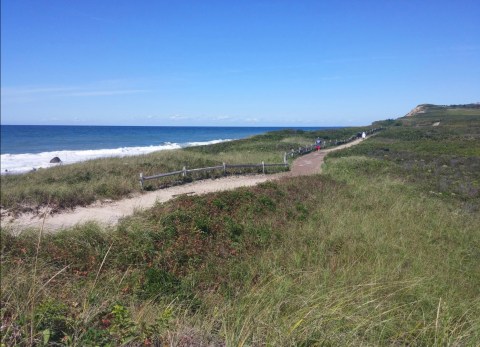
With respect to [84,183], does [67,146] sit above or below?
above

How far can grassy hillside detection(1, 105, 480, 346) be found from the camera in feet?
10.5

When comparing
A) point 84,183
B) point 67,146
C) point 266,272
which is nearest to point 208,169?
point 84,183

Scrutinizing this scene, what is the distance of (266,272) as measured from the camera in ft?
21.3

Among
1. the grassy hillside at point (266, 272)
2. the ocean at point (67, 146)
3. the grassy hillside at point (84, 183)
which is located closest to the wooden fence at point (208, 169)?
the grassy hillside at point (84, 183)

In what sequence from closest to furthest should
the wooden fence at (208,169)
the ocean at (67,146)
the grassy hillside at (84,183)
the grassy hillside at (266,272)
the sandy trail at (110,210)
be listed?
1. the grassy hillside at (266,272)
2. the sandy trail at (110,210)
3. the grassy hillside at (84,183)
4. the wooden fence at (208,169)
5. the ocean at (67,146)

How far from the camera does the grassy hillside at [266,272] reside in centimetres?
320

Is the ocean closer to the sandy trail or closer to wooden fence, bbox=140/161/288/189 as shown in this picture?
wooden fence, bbox=140/161/288/189

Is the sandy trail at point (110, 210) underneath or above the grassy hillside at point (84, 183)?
underneath

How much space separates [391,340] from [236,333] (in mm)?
1669

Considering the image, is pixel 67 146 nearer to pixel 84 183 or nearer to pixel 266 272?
pixel 84 183

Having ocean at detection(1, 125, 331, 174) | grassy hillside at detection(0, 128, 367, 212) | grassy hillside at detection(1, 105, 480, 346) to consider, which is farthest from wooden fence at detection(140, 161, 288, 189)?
ocean at detection(1, 125, 331, 174)

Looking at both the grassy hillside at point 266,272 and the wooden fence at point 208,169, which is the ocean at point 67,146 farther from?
the grassy hillside at point 266,272

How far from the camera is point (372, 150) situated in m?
32.8

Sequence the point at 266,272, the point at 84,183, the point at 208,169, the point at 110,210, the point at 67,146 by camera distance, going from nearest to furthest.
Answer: the point at 266,272
the point at 110,210
the point at 84,183
the point at 208,169
the point at 67,146
